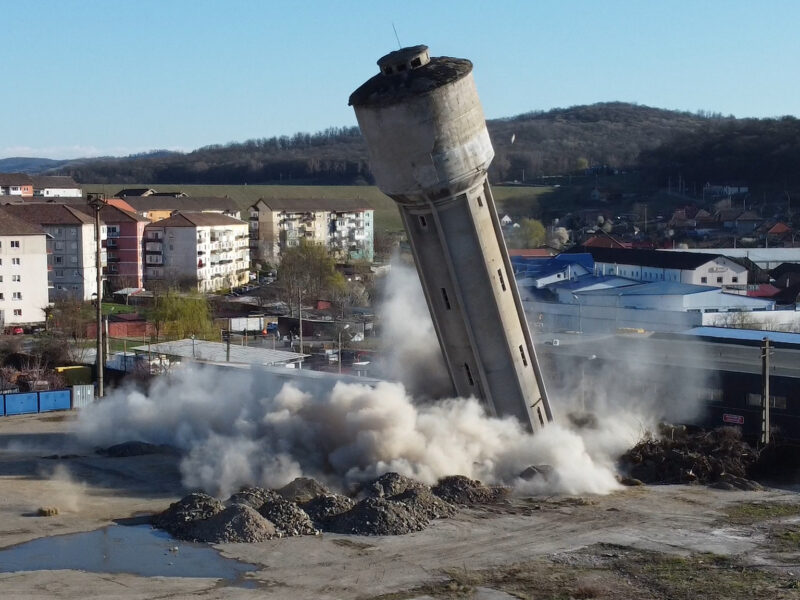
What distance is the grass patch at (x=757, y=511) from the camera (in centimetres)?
2411

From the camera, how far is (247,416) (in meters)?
29.7

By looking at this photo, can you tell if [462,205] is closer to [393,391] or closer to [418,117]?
[418,117]

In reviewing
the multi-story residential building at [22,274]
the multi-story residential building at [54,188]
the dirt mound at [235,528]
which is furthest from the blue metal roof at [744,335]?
the multi-story residential building at [54,188]

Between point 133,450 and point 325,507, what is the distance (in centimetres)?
921

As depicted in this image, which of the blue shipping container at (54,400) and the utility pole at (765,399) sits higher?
the utility pole at (765,399)

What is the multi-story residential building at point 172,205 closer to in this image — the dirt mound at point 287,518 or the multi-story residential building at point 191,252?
the multi-story residential building at point 191,252

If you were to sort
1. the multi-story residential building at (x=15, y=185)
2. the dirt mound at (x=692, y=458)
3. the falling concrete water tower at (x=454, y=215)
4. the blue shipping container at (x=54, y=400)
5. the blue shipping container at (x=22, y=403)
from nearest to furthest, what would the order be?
1. the falling concrete water tower at (x=454, y=215)
2. the dirt mound at (x=692, y=458)
3. the blue shipping container at (x=22, y=403)
4. the blue shipping container at (x=54, y=400)
5. the multi-story residential building at (x=15, y=185)

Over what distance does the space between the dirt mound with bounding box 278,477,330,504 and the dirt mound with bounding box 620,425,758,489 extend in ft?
29.9

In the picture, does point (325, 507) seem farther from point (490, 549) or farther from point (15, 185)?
point (15, 185)

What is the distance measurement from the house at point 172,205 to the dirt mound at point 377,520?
2924 inches

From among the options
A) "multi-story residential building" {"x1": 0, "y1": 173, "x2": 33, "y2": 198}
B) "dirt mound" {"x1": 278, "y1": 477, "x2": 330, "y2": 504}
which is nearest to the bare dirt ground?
"dirt mound" {"x1": 278, "y1": 477, "x2": 330, "y2": 504}

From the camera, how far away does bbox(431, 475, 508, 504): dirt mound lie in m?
25.2

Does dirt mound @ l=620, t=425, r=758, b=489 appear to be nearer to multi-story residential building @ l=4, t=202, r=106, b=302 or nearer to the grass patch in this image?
the grass patch

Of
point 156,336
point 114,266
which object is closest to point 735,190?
point 114,266
